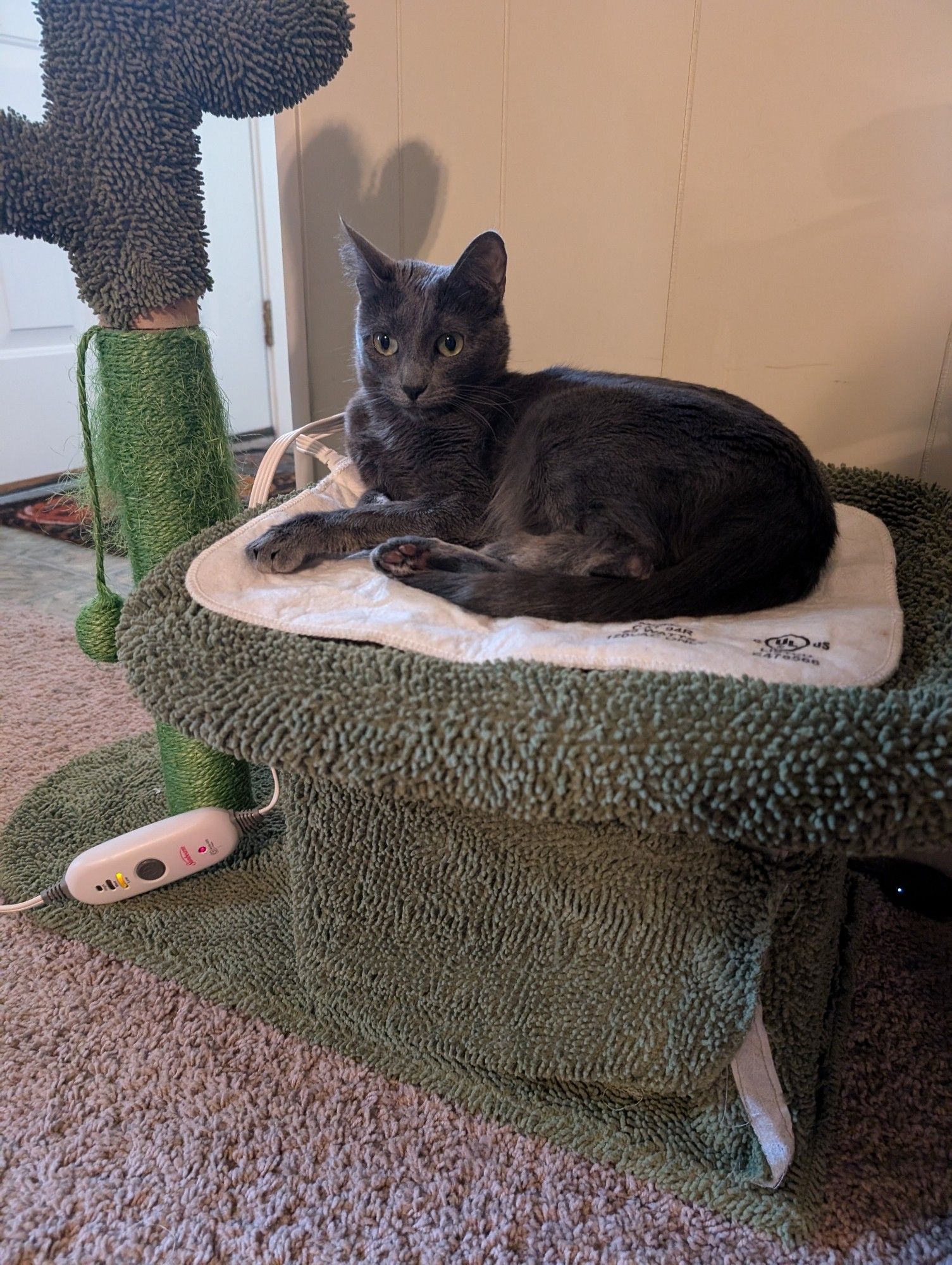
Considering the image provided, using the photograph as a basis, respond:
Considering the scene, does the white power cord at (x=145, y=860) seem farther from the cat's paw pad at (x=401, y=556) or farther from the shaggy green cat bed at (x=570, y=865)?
the cat's paw pad at (x=401, y=556)

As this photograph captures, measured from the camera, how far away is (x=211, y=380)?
37.3 inches

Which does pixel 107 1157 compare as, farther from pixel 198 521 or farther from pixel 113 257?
pixel 113 257

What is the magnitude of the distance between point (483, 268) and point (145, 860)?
83 centimetres

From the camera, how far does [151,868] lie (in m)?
0.98

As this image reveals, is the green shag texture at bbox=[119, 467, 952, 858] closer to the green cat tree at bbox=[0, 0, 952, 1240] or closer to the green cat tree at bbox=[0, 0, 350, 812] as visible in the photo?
the green cat tree at bbox=[0, 0, 952, 1240]

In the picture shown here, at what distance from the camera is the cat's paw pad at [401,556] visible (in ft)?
2.78

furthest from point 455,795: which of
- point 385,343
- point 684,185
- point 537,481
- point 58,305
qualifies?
point 58,305

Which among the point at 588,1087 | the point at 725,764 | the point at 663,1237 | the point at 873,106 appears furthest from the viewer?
the point at 873,106

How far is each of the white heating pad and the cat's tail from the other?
11 mm

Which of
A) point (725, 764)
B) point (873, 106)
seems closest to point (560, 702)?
point (725, 764)

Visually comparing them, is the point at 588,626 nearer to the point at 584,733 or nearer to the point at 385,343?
the point at 584,733

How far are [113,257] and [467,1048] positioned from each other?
0.89 m

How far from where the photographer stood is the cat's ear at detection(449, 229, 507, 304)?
3.19 feet

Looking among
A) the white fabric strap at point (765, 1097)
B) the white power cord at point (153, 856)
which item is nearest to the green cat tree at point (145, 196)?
the white power cord at point (153, 856)
